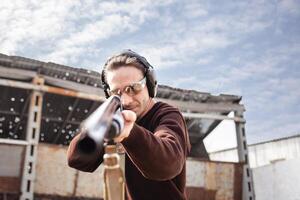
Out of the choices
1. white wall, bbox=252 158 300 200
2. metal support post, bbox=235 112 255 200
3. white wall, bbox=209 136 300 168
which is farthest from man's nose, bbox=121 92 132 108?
white wall, bbox=209 136 300 168

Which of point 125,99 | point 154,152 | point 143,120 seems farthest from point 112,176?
point 143,120

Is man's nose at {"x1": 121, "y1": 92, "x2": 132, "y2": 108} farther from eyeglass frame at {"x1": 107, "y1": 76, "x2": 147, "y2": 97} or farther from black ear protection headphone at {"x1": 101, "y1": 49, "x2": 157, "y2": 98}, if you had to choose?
black ear protection headphone at {"x1": 101, "y1": 49, "x2": 157, "y2": 98}

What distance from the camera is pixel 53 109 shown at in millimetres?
9648

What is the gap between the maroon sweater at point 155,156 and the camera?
1576 mm

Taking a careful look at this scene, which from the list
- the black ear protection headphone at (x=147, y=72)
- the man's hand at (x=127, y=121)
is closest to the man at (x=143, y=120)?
the black ear protection headphone at (x=147, y=72)

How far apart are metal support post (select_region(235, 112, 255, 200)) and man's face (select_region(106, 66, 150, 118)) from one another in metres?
7.15

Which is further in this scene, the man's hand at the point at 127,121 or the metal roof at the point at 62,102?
the metal roof at the point at 62,102

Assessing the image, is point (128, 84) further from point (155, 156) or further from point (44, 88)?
point (44, 88)

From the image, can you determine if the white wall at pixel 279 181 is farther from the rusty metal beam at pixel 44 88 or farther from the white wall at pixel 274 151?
the rusty metal beam at pixel 44 88

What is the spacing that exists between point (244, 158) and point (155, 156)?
7.80m

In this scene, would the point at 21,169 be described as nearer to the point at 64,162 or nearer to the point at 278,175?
the point at 64,162

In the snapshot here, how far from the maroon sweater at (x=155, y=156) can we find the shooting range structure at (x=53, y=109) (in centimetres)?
513

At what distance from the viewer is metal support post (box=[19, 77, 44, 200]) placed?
6789 millimetres

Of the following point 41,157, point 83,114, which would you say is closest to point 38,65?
Result: point 41,157
